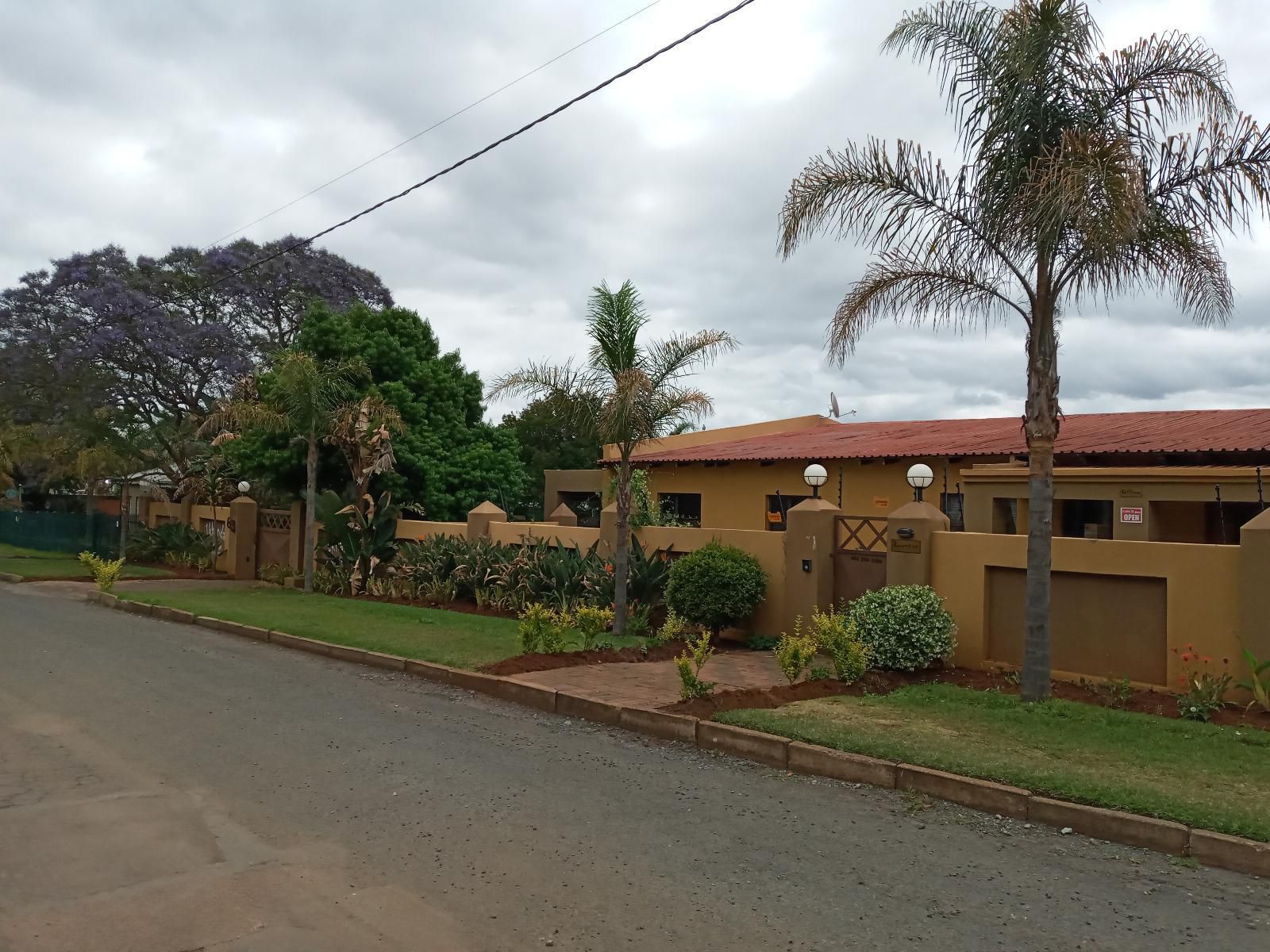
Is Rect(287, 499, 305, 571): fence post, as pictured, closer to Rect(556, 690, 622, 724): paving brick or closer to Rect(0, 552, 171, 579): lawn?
Rect(0, 552, 171, 579): lawn

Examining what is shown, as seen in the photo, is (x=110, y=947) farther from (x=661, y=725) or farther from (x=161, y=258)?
(x=161, y=258)

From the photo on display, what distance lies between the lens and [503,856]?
5.31 metres

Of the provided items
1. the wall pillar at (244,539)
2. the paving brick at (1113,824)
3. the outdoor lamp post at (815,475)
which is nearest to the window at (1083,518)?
the outdoor lamp post at (815,475)

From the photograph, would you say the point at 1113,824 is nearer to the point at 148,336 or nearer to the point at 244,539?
the point at 244,539

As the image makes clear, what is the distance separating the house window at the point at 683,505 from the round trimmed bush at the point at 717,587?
Result: 30.8 ft

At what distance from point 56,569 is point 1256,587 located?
89.6ft

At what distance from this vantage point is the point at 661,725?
28.5 ft

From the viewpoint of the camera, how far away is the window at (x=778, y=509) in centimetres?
2144

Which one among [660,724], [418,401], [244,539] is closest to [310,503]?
[418,401]

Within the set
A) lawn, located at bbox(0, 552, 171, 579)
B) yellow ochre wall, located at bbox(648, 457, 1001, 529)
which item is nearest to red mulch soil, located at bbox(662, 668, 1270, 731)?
yellow ochre wall, located at bbox(648, 457, 1001, 529)

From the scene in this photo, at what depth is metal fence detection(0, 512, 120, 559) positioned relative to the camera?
3064 centimetres

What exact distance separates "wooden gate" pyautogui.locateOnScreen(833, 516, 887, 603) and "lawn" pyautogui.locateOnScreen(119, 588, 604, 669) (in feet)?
14.2

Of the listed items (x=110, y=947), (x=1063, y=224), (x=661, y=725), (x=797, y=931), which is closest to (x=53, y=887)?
(x=110, y=947)

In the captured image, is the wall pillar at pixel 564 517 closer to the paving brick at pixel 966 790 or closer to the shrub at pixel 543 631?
the shrub at pixel 543 631
